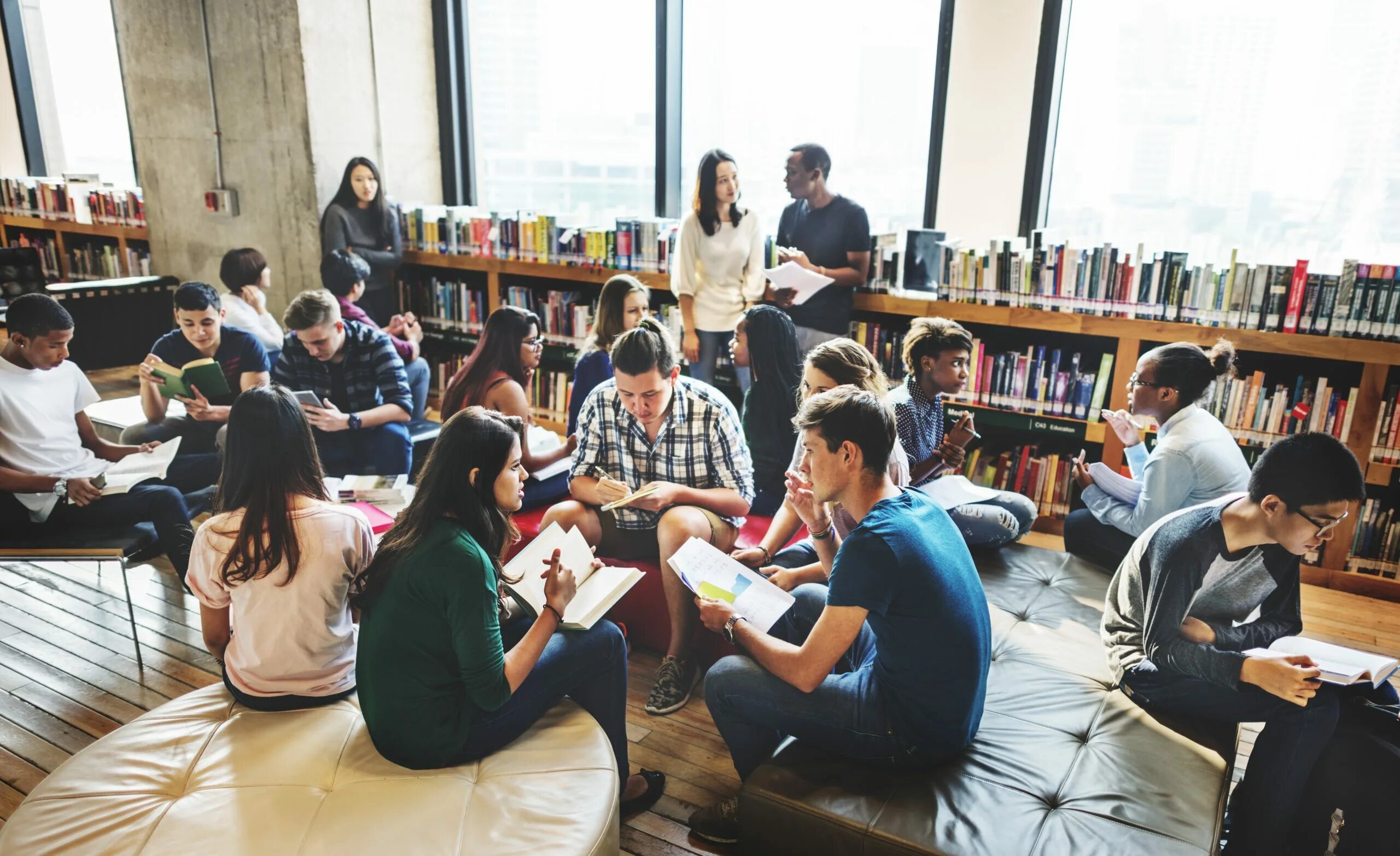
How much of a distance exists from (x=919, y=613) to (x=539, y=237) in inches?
162

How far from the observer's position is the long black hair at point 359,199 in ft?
18.2

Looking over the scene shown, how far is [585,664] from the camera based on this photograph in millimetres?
2195

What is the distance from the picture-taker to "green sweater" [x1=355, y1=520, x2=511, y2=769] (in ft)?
6.00

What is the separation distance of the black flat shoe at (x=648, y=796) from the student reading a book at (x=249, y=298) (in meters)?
3.20

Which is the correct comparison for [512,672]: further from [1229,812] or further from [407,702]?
[1229,812]

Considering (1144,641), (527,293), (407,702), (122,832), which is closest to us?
(122,832)

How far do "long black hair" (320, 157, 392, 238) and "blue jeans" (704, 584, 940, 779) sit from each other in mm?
4426

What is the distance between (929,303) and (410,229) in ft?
11.2

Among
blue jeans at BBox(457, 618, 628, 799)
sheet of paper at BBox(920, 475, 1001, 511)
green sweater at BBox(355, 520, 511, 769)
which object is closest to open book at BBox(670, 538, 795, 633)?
blue jeans at BBox(457, 618, 628, 799)

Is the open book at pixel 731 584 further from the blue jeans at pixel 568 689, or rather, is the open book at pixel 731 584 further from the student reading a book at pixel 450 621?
the student reading a book at pixel 450 621

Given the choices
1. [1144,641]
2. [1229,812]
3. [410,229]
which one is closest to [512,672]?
[1144,641]

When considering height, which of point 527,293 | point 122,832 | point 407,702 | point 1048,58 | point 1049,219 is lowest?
point 122,832

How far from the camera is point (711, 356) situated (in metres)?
4.83

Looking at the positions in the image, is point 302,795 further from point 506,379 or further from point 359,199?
point 359,199
